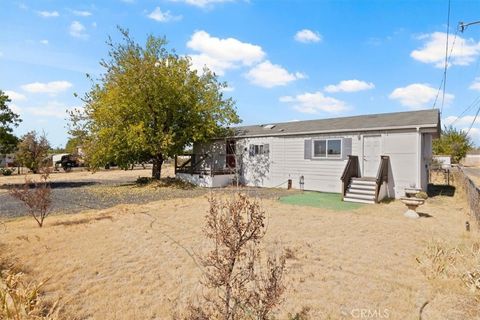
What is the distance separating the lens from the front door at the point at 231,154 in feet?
64.4

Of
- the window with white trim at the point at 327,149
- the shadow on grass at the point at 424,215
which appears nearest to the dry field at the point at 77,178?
the window with white trim at the point at 327,149

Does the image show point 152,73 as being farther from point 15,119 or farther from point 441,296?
Result: point 441,296

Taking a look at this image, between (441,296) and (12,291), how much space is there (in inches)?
235

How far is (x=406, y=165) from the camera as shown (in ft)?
41.4

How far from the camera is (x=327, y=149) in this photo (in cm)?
1497

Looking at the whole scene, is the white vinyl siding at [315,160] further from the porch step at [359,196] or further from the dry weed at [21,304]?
the dry weed at [21,304]

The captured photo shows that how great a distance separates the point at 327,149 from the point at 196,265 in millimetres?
11301

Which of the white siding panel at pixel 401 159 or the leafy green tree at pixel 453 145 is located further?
the leafy green tree at pixel 453 145

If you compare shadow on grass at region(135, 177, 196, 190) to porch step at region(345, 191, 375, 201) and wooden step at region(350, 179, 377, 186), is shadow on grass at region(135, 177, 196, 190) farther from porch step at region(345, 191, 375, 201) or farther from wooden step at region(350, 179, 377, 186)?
wooden step at region(350, 179, 377, 186)

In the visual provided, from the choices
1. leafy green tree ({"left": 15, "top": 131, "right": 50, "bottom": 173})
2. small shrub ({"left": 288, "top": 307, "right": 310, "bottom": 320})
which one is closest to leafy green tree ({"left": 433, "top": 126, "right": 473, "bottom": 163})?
small shrub ({"left": 288, "top": 307, "right": 310, "bottom": 320})

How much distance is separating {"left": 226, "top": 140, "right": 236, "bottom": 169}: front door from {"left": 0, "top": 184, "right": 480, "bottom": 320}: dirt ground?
10.1 metres

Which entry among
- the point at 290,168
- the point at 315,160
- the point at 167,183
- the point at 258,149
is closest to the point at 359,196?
the point at 315,160

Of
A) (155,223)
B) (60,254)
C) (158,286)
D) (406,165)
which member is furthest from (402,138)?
(60,254)

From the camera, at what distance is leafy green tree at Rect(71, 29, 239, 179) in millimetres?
16453
